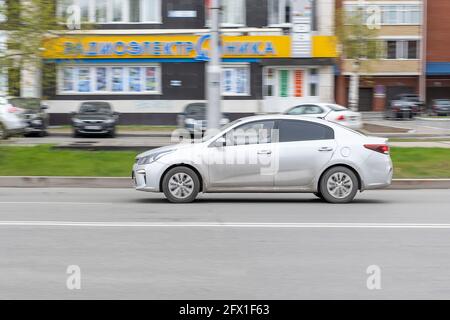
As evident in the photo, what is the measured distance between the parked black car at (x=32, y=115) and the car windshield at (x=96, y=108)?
1738 mm

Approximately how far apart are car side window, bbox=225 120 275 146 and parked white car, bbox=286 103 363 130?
1735 centimetres

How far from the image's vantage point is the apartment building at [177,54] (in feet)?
120

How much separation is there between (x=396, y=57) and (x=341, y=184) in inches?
2061

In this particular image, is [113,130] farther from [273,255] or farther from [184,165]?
[273,255]

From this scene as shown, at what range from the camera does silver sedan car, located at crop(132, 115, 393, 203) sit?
38.8 feet

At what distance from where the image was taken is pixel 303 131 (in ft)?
39.7

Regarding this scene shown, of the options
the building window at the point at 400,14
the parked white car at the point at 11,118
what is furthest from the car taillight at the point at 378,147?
the building window at the point at 400,14

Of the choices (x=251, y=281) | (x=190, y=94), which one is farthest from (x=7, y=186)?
(x=190, y=94)

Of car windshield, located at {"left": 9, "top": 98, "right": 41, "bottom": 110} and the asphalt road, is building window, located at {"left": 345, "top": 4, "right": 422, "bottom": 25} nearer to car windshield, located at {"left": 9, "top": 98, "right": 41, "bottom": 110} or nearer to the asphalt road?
car windshield, located at {"left": 9, "top": 98, "right": 41, "bottom": 110}

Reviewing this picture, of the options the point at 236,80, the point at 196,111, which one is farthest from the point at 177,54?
the point at 196,111

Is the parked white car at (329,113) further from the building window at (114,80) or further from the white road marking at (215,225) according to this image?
the white road marking at (215,225)

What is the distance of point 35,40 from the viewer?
18.1 metres

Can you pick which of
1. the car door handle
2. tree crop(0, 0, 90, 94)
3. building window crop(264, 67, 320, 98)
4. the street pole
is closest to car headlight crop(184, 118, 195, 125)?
building window crop(264, 67, 320, 98)

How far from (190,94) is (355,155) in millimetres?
25561
